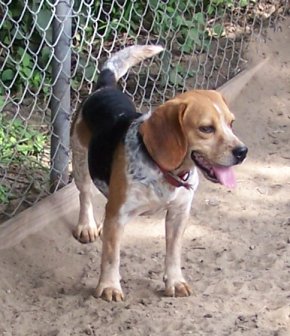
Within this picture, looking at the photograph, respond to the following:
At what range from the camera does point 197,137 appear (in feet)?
11.6

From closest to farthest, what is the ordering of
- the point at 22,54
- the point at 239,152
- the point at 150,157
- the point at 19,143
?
1. the point at 239,152
2. the point at 150,157
3. the point at 19,143
4. the point at 22,54

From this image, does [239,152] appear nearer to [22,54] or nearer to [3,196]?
[3,196]

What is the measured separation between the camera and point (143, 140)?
12.0 feet

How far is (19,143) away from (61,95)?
54 cm

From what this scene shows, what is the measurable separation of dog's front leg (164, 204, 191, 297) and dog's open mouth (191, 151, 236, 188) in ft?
1.19

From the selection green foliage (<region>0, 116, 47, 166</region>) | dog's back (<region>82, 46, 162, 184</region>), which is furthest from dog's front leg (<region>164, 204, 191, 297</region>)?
green foliage (<region>0, 116, 47, 166</region>)

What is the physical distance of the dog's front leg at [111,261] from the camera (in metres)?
3.82

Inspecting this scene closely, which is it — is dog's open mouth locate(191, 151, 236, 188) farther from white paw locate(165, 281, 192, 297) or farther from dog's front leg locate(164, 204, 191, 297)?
white paw locate(165, 281, 192, 297)

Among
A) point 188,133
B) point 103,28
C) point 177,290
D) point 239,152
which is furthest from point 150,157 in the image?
point 103,28

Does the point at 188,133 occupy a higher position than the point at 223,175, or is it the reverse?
the point at 188,133

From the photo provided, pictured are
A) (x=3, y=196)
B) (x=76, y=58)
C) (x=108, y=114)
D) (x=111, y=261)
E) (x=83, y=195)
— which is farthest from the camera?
(x=76, y=58)

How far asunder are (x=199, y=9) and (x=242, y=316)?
3.29 meters

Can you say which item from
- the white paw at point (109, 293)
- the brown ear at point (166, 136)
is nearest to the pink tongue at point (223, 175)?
the brown ear at point (166, 136)

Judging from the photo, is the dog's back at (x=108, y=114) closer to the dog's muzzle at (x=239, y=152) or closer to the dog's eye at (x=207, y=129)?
the dog's eye at (x=207, y=129)
